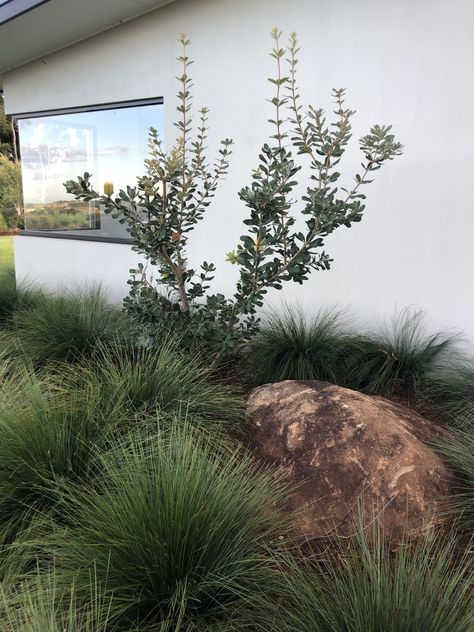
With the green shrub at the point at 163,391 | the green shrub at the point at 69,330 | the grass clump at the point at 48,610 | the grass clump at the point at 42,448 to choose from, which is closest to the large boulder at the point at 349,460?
the green shrub at the point at 163,391

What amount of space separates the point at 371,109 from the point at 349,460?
314 cm

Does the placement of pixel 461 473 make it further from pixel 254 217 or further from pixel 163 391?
pixel 254 217

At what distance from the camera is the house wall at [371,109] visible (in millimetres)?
4059

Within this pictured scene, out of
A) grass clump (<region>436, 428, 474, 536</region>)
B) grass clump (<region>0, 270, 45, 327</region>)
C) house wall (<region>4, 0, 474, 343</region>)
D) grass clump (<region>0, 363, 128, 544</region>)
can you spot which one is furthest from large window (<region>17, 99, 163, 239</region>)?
grass clump (<region>436, 428, 474, 536</region>)

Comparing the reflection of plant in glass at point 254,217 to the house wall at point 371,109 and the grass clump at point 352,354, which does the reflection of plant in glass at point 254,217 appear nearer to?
the grass clump at point 352,354

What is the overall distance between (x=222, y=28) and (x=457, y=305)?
3644 mm

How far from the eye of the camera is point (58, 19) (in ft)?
19.2

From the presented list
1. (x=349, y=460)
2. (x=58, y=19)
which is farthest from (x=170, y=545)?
(x=58, y=19)

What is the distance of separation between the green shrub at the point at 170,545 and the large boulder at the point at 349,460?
0.46 metres

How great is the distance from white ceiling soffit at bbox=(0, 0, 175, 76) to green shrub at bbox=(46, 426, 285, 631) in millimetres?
5236

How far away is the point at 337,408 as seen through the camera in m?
2.95

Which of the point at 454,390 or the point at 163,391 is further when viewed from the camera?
the point at 454,390

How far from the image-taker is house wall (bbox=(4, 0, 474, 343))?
4.06 meters

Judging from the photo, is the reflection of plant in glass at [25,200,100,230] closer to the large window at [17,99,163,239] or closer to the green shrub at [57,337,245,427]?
the large window at [17,99,163,239]
